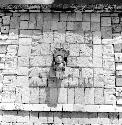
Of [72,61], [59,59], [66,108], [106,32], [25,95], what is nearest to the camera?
[59,59]

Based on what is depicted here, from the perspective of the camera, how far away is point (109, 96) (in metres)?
6.26

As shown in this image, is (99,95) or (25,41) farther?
(25,41)

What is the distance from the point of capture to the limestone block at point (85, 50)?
6.46 metres

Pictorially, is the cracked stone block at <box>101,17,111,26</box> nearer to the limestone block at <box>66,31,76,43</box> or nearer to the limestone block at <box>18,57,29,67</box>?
the limestone block at <box>66,31,76,43</box>

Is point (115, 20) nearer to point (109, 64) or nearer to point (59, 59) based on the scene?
point (109, 64)

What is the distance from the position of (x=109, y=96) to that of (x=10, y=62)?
247 centimetres

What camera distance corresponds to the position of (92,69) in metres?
6.39

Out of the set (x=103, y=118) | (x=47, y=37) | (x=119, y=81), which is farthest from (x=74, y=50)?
(x=103, y=118)

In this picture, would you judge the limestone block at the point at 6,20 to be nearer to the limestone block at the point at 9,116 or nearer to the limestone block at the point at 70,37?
the limestone block at the point at 70,37

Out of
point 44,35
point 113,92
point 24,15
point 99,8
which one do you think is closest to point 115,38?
point 99,8

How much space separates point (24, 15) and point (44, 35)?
0.73 meters

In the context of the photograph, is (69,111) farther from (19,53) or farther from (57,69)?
(19,53)

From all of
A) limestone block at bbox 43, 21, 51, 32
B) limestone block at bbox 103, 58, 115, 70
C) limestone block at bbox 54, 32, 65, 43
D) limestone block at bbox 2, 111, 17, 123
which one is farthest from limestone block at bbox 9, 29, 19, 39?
limestone block at bbox 103, 58, 115, 70

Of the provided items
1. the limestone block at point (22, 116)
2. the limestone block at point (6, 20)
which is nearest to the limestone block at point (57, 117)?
the limestone block at point (22, 116)
